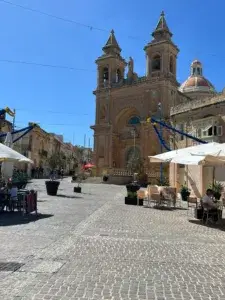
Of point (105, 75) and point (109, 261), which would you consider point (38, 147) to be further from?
point (109, 261)

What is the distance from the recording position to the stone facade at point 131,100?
53000 mm

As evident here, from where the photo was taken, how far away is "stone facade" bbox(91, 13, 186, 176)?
174 feet

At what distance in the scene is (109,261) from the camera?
249 inches

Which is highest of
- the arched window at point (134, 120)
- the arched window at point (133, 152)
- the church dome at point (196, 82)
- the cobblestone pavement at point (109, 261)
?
the church dome at point (196, 82)

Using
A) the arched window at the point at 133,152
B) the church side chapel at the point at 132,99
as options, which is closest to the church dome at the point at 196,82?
the church side chapel at the point at 132,99

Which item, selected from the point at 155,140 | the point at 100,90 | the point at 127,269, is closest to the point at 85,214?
the point at 127,269

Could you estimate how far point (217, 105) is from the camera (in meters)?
26.7

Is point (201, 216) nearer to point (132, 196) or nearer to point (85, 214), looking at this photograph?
point (85, 214)

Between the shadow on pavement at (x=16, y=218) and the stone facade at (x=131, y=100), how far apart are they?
38.9m

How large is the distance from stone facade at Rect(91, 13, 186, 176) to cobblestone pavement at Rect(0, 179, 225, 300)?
1615 inches

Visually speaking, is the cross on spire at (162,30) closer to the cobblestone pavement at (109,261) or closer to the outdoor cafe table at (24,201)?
the outdoor cafe table at (24,201)

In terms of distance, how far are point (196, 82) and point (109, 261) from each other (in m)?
61.7

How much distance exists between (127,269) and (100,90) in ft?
182

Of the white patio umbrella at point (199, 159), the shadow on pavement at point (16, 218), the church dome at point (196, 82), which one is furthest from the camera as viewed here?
the church dome at point (196, 82)
